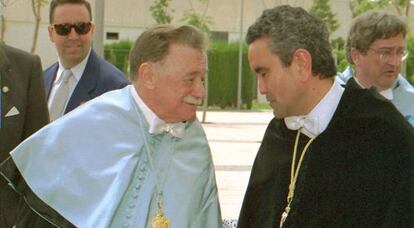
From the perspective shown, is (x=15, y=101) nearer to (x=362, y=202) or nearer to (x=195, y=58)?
(x=195, y=58)

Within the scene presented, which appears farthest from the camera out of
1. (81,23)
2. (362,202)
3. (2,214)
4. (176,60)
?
(81,23)

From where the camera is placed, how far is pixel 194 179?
3492 mm

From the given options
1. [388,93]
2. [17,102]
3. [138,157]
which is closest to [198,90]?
[138,157]

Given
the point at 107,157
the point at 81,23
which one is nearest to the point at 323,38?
the point at 107,157

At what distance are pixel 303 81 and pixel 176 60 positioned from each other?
1.88 ft

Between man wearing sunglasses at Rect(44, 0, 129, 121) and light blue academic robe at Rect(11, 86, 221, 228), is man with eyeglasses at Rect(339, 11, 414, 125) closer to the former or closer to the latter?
light blue academic robe at Rect(11, 86, 221, 228)

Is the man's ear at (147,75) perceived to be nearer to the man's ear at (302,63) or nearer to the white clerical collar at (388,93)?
the man's ear at (302,63)

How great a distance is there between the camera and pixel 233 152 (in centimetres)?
1694

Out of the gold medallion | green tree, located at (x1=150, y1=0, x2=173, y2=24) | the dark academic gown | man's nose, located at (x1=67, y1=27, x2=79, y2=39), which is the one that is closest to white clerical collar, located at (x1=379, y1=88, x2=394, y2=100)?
the dark academic gown

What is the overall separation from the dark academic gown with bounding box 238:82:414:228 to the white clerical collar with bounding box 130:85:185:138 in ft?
1.64

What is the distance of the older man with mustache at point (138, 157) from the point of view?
343 centimetres

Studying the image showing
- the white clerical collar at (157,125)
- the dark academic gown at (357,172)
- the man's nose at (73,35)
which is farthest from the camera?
the man's nose at (73,35)

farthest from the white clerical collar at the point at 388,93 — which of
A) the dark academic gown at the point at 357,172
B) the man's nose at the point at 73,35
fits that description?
the man's nose at the point at 73,35

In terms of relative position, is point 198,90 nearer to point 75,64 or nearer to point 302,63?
point 302,63
